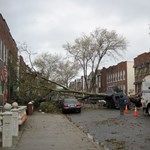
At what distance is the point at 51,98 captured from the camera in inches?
1395

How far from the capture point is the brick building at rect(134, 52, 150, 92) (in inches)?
2140

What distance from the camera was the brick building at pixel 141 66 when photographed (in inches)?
2140

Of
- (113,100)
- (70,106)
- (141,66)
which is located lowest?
(70,106)

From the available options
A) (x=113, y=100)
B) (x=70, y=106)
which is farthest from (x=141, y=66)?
(x=70, y=106)

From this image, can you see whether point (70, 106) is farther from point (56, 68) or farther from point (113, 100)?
point (56, 68)

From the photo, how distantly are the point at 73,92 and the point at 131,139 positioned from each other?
24812 millimetres

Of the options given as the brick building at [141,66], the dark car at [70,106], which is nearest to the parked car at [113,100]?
the dark car at [70,106]

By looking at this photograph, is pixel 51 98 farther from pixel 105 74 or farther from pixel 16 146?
pixel 105 74

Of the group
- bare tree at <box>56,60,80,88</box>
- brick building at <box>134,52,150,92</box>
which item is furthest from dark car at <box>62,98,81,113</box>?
bare tree at <box>56,60,80,88</box>

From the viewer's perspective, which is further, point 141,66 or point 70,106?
point 141,66

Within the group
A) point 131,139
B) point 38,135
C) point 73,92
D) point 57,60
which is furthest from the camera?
point 57,60

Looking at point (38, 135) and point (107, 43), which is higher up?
point (107, 43)

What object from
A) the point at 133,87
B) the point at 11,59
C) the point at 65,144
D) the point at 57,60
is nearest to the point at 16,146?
the point at 65,144

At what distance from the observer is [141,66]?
56.5 meters
